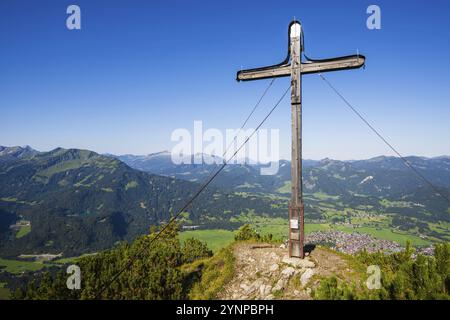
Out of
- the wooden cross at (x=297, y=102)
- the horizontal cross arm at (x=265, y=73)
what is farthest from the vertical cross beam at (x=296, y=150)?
the horizontal cross arm at (x=265, y=73)

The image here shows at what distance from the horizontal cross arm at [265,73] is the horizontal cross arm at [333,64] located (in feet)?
2.62

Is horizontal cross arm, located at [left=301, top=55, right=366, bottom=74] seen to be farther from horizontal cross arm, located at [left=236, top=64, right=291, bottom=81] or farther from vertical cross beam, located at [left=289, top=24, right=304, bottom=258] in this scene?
horizontal cross arm, located at [left=236, top=64, right=291, bottom=81]

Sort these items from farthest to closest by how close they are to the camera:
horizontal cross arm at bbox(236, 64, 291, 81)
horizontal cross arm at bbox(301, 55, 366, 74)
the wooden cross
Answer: horizontal cross arm at bbox(236, 64, 291, 81) < the wooden cross < horizontal cross arm at bbox(301, 55, 366, 74)

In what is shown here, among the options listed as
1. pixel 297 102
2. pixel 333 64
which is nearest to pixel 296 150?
pixel 297 102

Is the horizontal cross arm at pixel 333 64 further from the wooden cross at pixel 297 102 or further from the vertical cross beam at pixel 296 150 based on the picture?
the vertical cross beam at pixel 296 150

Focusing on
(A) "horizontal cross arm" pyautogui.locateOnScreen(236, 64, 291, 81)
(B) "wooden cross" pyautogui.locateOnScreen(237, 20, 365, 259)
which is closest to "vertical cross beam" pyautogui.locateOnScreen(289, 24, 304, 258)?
(B) "wooden cross" pyautogui.locateOnScreen(237, 20, 365, 259)

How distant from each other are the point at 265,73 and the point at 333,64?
118 inches

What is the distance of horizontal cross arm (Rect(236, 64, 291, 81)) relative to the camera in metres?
12.2

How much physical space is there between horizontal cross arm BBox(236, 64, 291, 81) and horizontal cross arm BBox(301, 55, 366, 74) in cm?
80

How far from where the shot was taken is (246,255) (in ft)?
46.4
